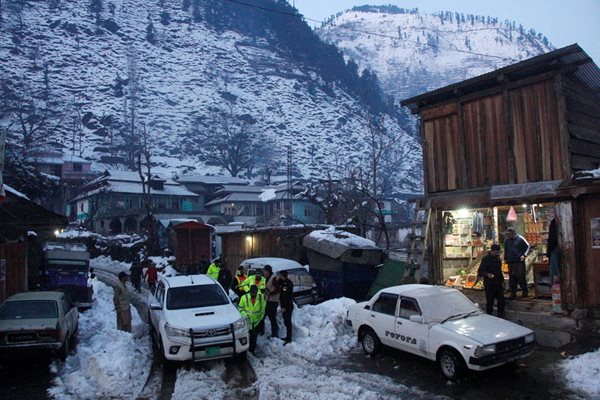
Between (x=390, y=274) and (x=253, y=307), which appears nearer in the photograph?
(x=253, y=307)

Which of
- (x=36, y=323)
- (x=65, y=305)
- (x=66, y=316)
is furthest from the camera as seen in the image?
(x=65, y=305)

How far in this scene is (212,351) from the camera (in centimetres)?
912

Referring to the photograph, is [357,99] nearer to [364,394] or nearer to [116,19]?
[116,19]

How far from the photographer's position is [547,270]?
39.5ft

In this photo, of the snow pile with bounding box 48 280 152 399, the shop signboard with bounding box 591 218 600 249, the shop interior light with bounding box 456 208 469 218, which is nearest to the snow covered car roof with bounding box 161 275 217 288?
the snow pile with bounding box 48 280 152 399

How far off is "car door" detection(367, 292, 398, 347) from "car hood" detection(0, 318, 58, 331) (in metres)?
7.17

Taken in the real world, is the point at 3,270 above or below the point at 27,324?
above

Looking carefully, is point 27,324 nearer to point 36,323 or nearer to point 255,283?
point 36,323

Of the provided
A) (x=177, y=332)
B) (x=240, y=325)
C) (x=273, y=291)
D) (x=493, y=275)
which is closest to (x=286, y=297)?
(x=273, y=291)

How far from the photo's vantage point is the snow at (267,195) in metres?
67.4

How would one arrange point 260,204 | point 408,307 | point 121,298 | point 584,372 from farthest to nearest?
point 260,204 → point 121,298 → point 408,307 → point 584,372

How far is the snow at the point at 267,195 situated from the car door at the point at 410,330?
57.5 m

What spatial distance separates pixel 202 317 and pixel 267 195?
59.9 meters

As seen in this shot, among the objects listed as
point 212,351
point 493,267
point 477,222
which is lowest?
point 212,351
